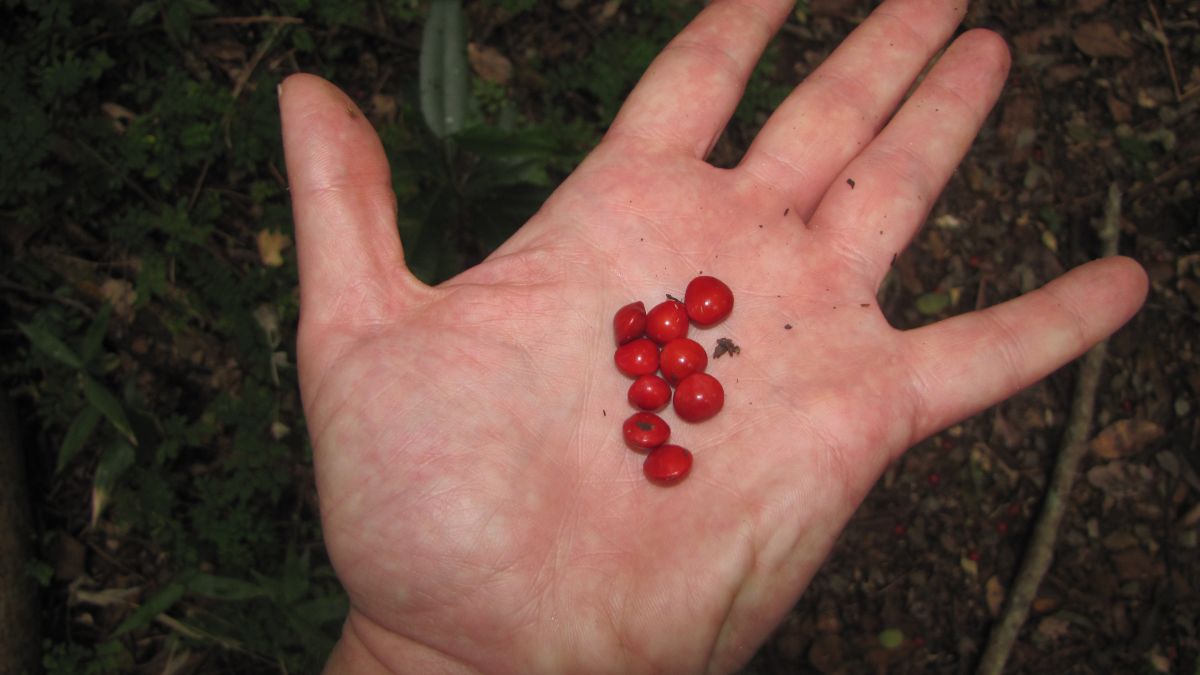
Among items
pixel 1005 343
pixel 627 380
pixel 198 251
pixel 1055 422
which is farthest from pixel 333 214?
pixel 1055 422

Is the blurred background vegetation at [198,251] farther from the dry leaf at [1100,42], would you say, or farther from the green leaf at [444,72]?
the dry leaf at [1100,42]

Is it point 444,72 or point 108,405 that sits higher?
point 444,72

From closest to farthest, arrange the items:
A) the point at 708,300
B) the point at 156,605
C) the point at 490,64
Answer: the point at 708,300 < the point at 156,605 < the point at 490,64

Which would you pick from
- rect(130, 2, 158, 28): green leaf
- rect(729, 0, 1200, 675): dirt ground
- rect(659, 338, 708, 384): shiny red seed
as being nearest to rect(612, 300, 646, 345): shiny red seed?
rect(659, 338, 708, 384): shiny red seed

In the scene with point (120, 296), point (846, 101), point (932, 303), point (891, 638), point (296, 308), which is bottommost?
point (891, 638)

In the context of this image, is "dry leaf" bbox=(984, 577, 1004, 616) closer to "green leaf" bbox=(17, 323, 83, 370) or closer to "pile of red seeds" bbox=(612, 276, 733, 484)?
"pile of red seeds" bbox=(612, 276, 733, 484)

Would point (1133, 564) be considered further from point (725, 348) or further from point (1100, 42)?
point (1100, 42)
